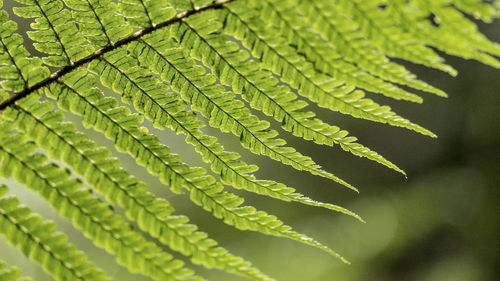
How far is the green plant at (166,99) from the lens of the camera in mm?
820

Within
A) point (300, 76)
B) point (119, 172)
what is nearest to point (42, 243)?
point (119, 172)

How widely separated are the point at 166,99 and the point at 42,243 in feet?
1.31

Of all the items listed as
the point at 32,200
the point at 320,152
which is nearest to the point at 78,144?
the point at 32,200

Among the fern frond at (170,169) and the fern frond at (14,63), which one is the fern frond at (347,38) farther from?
the fern frond at (14,63)

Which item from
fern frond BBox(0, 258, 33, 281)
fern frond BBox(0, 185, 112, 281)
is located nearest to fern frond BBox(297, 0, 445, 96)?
fern frond BBox(0, 185, 112, 281)

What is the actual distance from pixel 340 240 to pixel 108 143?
12.6 feet

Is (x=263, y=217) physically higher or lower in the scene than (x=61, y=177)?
higher

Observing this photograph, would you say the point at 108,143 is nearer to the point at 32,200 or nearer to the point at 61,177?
the point at 32,200

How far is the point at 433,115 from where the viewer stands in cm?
676

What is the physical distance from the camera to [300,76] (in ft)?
2.93

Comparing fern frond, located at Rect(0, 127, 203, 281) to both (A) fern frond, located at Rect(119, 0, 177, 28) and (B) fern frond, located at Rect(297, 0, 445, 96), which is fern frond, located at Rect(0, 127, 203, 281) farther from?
(B) fern frond, located at Rect(297, 0, 445, 96)

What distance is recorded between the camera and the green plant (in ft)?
2.69

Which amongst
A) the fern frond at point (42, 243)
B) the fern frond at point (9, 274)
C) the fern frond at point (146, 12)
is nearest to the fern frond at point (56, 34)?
the fern frond at point (146, 12)

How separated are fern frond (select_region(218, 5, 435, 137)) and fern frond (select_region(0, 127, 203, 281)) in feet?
1.45
